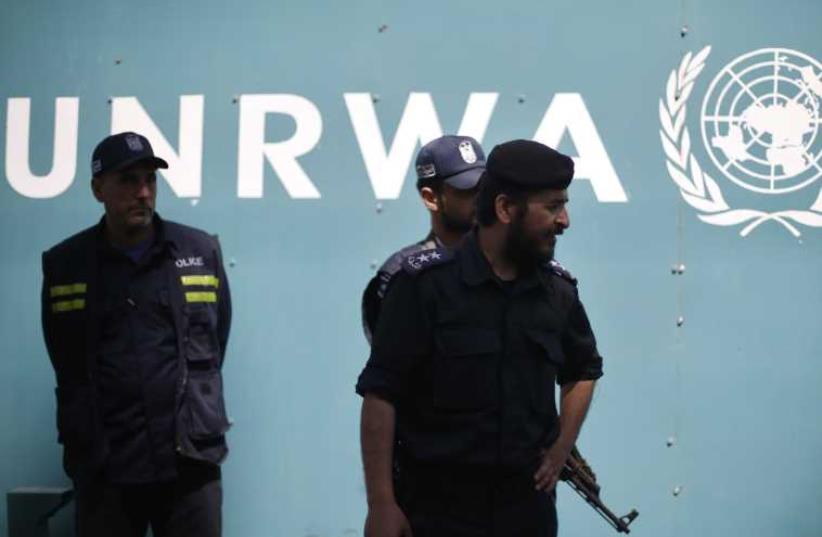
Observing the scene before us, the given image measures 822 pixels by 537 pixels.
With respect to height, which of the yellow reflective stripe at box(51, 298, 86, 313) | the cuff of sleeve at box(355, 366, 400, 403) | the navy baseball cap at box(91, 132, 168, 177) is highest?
the navy baseball cap at box(91, 132, 168, 177)

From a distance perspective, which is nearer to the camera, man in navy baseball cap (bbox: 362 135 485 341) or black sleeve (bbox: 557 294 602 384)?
black sleeve (bbox: 557 294 602 384)

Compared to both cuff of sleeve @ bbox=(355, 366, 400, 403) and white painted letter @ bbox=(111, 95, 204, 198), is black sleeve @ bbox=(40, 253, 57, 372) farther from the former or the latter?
cuff of sleeve @ bbox=(355, 366, 400, 403)

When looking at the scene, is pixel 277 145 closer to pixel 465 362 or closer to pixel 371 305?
pixel 371 305

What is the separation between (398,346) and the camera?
263 centimetres

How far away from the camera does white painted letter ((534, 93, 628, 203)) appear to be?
13.3 ft

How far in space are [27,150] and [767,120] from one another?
229 centimetres

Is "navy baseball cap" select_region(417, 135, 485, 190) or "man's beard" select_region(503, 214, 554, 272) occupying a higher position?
"navy baseball cap" select_region(417, 135, 485, 190)

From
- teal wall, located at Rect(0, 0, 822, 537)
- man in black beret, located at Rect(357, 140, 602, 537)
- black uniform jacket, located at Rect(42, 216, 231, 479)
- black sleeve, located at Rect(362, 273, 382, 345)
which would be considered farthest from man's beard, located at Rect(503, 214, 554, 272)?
teal wall, located at Rect(0, 0, 822, 537)

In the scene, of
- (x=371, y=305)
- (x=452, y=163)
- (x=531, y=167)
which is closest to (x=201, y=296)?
(x=371, y=305)

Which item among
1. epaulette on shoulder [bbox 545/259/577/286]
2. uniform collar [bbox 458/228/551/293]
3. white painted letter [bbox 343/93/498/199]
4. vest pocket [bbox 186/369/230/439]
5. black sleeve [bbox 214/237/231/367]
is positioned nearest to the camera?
uniform collar [bbox 458/228/551/293]

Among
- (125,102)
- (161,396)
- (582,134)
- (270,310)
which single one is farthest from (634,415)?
(125,102)

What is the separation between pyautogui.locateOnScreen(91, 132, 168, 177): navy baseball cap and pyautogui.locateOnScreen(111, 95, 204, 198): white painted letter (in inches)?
25.0

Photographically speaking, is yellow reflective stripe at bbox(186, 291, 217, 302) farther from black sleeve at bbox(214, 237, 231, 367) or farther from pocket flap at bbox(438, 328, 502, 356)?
pocket flap at bbox(438, 328, 502, 356)

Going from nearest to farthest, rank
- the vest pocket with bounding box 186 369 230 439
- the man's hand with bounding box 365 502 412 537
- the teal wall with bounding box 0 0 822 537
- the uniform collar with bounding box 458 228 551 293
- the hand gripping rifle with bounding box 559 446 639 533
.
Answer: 1. the man's hand with bounding box 365 502 412 537
2. the uniform collar with bounding box 458 228 551 293
3. the hand gripping rifle with bounding box 559 446 639 533
4. the vest pocket with bounding box 186 369 230 439
5. the teal wall with bounding box 0 0 822 537
